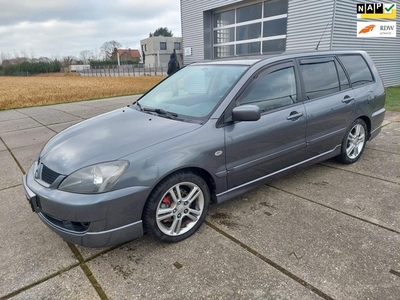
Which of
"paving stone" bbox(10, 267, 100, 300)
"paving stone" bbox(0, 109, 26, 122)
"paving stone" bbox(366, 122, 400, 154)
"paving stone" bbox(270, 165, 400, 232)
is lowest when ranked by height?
"paving stone" bbox(10, 267, 100, 300)

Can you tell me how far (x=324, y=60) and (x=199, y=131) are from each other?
218 centimetres

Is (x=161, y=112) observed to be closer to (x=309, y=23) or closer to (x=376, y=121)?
(x=376, y=121)

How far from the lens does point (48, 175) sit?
90.1 inches

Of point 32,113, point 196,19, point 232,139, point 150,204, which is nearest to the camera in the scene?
point 150,204

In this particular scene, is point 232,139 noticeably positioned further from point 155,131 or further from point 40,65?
point 40,65

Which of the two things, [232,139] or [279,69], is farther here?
[279,69]

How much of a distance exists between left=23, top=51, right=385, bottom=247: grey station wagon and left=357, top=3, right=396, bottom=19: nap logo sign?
864 cm

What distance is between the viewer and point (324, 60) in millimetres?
3557

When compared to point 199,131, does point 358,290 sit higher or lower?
lower

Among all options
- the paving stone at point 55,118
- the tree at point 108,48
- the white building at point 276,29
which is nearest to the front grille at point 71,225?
the paving stone at point 55,118

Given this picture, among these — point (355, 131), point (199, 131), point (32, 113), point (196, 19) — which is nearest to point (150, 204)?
point (199, 131)

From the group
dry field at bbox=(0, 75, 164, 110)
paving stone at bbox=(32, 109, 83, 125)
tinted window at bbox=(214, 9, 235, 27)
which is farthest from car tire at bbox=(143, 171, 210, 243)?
tinted window at bbox=(214, 9, 235, 27)

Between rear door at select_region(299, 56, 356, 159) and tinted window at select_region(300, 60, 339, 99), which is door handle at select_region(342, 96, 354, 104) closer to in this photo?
rear door at select_region(299, 56, 356, 159)

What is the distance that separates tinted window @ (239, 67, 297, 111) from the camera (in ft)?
9.21
